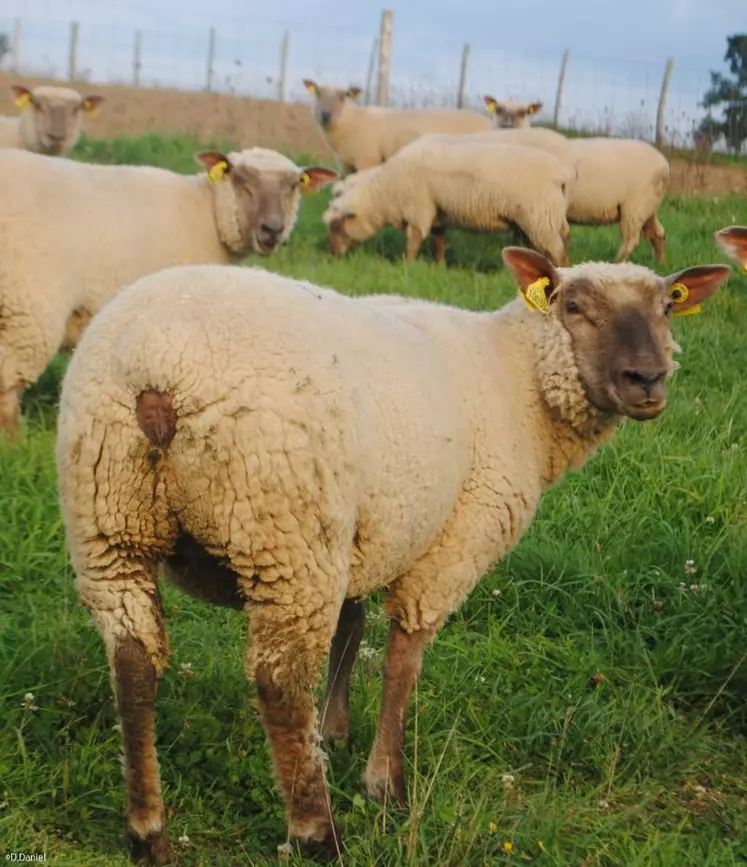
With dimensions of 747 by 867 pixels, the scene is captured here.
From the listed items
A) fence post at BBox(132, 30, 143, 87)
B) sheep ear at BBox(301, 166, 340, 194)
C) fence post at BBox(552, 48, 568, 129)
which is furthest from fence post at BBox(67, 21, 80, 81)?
sheep ear at BBox(301, 166, 340, 194)

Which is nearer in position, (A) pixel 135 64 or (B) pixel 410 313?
(B) pixel 410 313

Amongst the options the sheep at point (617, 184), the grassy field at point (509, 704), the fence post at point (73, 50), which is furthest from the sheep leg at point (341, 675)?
the fence post at point (73, 50)

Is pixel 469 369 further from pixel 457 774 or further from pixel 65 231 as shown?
pixel 65 231

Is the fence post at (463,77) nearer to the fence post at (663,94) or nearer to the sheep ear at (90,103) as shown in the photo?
the fence post at (663,94)

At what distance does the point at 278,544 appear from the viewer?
2781 mm

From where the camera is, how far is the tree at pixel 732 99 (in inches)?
752

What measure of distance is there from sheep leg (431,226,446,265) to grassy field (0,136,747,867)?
6.22m

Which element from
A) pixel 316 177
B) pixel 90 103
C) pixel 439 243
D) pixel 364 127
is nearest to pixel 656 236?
pixel 439 243

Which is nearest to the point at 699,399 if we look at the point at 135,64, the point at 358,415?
the point at 358,415

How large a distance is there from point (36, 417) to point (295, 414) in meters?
4.13

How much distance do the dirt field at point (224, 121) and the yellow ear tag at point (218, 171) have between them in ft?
32.6

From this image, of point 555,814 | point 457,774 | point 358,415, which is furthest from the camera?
point 457,774

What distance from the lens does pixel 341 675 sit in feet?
12.4

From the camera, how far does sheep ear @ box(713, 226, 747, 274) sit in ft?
13.8
